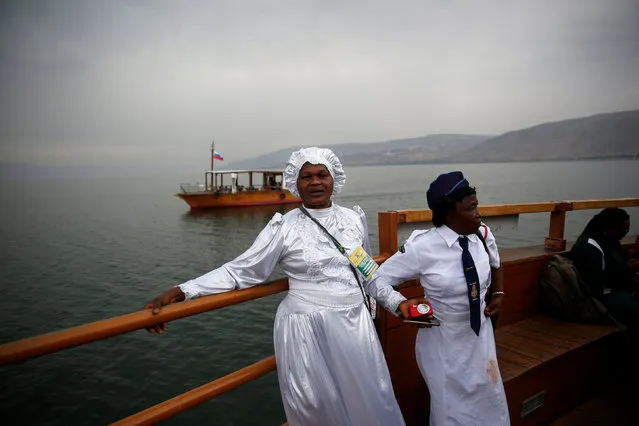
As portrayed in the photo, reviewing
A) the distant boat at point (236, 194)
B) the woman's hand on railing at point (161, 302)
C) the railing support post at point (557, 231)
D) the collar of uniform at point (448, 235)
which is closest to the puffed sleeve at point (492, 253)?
the collar of uniform at point (448, 235)

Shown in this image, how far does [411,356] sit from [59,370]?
36.8ft

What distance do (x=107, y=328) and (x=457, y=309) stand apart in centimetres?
173

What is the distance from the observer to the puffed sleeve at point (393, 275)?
6.81 feet

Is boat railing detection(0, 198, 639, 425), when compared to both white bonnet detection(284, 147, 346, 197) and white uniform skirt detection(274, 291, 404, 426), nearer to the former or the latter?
white uniform skirt detection(274, 291, 404, 426)

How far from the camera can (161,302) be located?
5.65 feet

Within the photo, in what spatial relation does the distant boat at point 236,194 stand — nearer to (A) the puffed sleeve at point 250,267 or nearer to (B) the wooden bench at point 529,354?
(B) the wooden bench at point 529,354

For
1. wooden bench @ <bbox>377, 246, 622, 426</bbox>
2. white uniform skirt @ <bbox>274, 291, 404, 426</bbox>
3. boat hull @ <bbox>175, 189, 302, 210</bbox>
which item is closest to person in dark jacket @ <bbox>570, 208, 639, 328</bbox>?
wooden bench @ <bbox>377, 246, 622, 426</bbox>

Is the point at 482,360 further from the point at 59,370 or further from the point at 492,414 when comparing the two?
the point at 59,370

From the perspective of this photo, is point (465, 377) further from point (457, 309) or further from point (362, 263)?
point (362, 263)

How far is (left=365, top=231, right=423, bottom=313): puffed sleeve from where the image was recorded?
81.7 inches

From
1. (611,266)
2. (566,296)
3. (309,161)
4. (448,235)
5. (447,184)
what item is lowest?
(566,296)

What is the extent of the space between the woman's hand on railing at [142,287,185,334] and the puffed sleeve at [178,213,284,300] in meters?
0.07

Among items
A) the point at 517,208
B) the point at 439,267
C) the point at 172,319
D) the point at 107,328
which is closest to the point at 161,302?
the point at 172,319

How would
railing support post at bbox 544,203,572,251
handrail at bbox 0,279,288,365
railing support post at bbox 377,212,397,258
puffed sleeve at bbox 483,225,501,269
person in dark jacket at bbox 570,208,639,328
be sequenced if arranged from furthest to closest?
railing support post at bbox 544,203,572,251 → person in dark jacket at bbox 570,208,639,328 → railing support post at bbox 377,212,397,258 → puffed sleeve at bbox 483,225,501,269 → handrail at bbox 0,279,288,365
